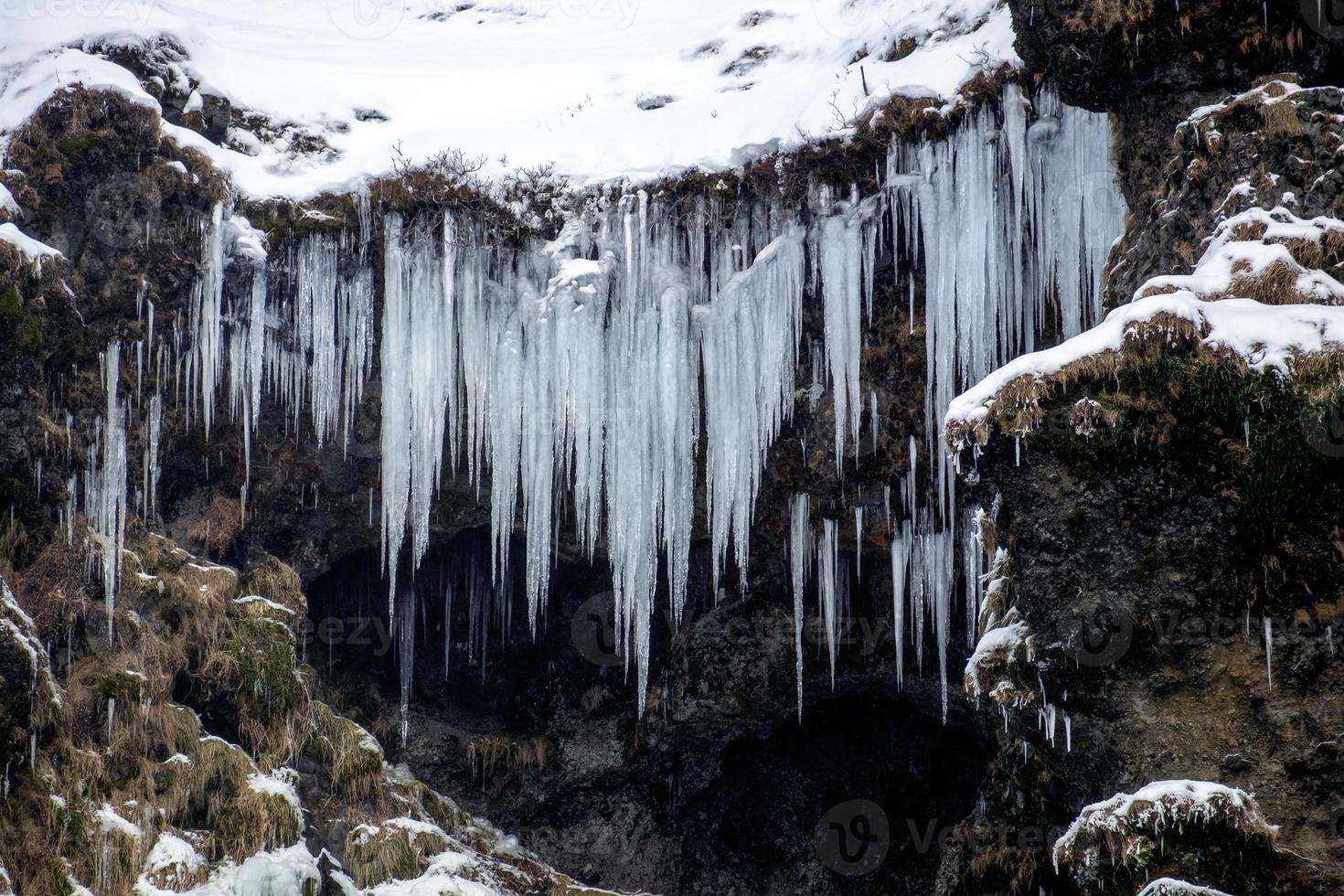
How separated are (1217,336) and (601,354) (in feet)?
21.4

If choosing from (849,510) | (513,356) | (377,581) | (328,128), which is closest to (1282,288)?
(849,510)

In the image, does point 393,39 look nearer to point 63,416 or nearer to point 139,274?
point 139,274

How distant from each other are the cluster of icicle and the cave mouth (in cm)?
139

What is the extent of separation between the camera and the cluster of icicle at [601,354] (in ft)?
37.7

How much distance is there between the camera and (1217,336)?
21.0 feet

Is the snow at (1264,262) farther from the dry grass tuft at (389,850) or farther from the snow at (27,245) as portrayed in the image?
the snow at (27,245)

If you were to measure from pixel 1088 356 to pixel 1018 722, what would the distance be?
221cm

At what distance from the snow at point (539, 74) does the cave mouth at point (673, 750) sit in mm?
4415

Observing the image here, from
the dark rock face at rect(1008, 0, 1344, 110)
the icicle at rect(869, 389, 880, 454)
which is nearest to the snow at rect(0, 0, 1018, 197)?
the dark rock face at rect(1008, 0, 1344, 110)

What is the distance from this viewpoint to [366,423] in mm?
13039

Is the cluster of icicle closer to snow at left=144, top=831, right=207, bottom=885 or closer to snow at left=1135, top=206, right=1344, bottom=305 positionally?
snow at left=144, top=831, right=207, bottom=885

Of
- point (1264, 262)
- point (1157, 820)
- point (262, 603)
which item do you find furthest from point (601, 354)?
point (1157, 820)

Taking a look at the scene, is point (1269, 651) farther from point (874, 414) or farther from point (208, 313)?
point (208, 313)

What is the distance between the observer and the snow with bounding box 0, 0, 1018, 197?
38.2ft
